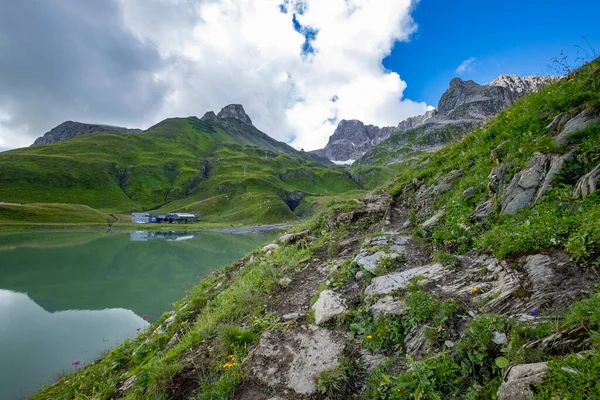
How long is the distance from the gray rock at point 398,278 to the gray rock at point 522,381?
128 inches

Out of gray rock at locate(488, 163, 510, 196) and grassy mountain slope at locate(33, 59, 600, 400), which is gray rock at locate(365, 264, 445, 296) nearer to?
grassy mountain slope at locate(33, 59, 600, 400)

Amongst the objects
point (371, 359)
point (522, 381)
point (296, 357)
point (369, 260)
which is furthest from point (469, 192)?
point (296, 357)

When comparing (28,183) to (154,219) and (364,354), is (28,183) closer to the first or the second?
(154,219)

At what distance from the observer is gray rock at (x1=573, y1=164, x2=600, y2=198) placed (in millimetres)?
5752

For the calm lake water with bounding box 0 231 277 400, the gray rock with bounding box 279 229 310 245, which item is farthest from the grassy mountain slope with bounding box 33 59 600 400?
the calm lake water with bounding box 0 231 277 400

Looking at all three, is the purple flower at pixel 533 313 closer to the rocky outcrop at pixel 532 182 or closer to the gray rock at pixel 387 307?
the gray rock at pixel 387 307

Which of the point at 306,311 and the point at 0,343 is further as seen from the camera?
the point at 0,343

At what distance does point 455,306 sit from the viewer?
5258 mm

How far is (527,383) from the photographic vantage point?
327 cm

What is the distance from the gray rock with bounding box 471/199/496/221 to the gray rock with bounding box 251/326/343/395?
5502 millimetres

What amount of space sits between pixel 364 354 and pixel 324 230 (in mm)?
8567

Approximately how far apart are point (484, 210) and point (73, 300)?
34668 millimetres

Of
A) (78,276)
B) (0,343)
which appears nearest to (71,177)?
(78,276)

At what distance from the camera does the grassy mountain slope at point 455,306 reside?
13.2ft
